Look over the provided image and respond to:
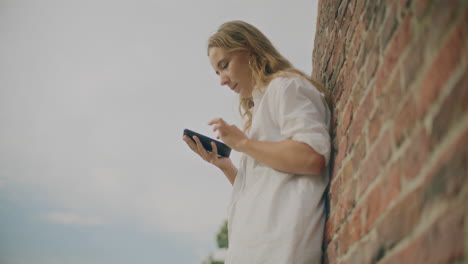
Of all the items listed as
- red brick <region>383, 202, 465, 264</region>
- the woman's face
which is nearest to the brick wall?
red brick <region>383, 202, 465, 264</region>

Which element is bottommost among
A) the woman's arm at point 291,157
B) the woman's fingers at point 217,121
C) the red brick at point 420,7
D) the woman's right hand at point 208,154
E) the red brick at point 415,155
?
the woman's right hand at point 208,154

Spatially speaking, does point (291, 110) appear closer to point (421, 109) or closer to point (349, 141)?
point (349, 141)

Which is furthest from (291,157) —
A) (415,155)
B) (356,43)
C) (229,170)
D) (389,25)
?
(229,170)

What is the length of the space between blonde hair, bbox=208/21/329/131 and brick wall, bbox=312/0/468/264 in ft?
2.83

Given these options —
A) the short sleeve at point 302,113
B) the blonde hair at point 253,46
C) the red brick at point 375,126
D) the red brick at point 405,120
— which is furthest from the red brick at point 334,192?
the blonde hair at point 253,46

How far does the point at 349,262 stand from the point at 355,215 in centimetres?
17

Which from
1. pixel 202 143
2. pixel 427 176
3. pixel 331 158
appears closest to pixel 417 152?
pixel 427 176

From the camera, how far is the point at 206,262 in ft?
56.3

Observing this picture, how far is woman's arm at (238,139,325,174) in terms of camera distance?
186cm

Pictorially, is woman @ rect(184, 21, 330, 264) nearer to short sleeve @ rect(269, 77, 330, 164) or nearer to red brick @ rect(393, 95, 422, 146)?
short sleeve @ rect(269, 77, 330, 164)

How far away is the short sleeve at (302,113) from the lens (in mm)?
1883

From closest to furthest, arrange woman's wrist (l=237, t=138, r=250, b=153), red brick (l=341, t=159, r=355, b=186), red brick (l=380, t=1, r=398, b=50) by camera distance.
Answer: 1. red brick (l=380, t=1, r=398, b=50)
2. red brick (l=341, t=159, r=355, b=186)
3. woman's wrist (l=237, t=138, r=250, b=153)

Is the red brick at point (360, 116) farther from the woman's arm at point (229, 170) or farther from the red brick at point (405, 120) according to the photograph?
the woman's arm at point (229, 170)

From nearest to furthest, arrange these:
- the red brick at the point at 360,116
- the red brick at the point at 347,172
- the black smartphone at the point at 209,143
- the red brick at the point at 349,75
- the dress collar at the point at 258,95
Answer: the red brick at the point at 360,116 → the red brick at the point at 347,172 → the red brick at the point at 349,75 → the dress collar at the point at 258,95 → the black smartphone at the point at 209,143
